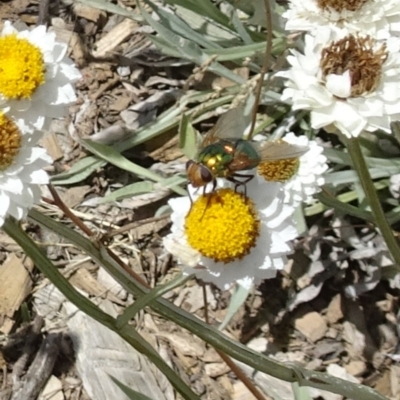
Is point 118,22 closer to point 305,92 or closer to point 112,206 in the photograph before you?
point 112,206

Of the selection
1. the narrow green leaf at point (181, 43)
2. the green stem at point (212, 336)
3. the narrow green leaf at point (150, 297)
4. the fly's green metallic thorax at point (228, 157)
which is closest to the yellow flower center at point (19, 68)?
the green stem at point (212, 336)

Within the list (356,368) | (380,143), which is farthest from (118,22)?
(356,368)

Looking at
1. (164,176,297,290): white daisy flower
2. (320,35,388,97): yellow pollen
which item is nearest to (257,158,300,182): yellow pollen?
(164,176,297,290): white daisy flower

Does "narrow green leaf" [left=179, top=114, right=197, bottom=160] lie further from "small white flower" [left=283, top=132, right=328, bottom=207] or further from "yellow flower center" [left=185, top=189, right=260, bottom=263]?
"yellow flower center" [left=185, top=189, right=260, bottom=263]

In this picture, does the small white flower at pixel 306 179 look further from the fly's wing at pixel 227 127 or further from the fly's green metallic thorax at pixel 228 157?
the fly's green metallic thorax at pixel 228 157

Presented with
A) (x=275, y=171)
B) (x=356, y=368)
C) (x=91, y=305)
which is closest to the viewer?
(x=91, y=305)
